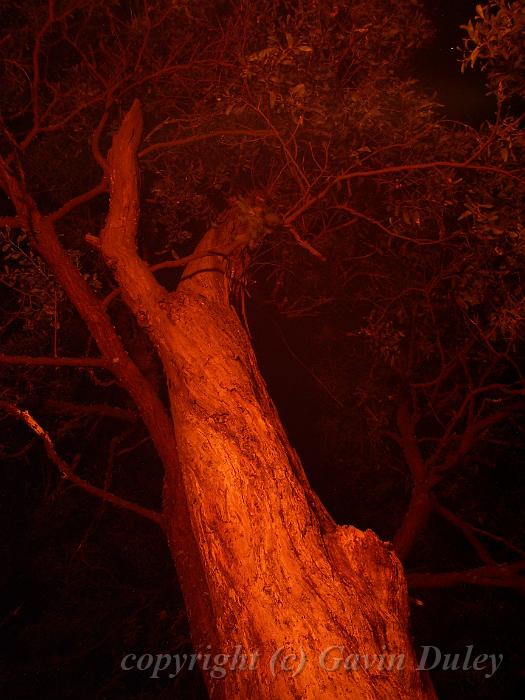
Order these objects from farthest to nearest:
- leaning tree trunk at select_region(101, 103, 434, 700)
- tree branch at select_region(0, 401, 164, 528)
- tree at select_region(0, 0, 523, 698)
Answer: tree branch at select_region(0, 401, 164, 528), tree at select_region(0, 0, 523, 698), leaning tree trunk at select_region(101, 103, 434, 700)

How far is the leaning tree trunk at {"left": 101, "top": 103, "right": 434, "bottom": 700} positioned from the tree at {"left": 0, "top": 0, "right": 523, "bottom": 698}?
11mm

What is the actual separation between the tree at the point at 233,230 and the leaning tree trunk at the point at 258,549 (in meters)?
0.01

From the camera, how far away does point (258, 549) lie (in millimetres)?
2832

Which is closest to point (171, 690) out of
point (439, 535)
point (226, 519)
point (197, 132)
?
point (439, 535)

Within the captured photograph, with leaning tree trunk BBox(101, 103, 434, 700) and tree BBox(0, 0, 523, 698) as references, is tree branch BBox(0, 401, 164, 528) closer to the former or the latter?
tree BBox(0, 0, 523, 698)

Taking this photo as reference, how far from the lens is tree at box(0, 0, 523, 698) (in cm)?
282

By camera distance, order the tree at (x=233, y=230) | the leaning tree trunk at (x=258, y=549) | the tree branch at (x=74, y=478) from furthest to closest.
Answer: the tree branch at (x=74, y=478) < the tree at (x=233, y=230) < the leaning tree trunk at (x=258, y=549)

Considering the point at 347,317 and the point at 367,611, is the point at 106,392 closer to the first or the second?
the point at 347,317

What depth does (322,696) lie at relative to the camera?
2.41 metres

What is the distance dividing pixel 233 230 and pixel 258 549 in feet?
9.17

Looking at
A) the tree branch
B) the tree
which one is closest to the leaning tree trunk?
the tree

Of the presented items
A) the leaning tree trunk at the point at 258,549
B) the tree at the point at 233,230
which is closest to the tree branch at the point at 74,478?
the tree at the point at 233,230

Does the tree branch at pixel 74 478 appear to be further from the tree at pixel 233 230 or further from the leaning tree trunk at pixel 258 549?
the leaning tree trunk at pixel 258 549

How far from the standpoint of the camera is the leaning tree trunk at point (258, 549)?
256cm
